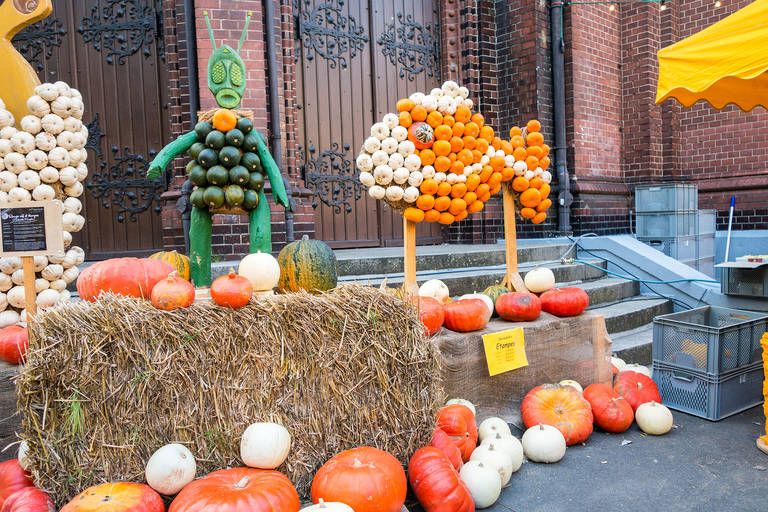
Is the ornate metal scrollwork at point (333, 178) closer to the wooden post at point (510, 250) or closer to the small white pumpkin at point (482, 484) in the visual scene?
the wooden post at point (510, 250)

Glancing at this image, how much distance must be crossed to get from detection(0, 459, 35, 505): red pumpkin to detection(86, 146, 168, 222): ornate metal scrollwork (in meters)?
4.41

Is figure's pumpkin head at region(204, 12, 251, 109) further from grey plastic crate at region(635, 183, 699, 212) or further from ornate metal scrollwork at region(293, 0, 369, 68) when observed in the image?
grey plastic crate at region(635, 183, 699, 212)

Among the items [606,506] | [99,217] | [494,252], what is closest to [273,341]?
[606,506]

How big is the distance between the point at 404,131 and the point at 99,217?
14.4ft

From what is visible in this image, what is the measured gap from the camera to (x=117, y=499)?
1.83m

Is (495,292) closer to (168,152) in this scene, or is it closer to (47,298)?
(168,152)

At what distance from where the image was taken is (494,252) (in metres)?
5.93

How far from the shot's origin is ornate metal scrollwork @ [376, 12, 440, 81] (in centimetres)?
723

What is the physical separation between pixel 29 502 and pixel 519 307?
2.73 metres

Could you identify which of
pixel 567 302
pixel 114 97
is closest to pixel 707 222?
pixel 567 302

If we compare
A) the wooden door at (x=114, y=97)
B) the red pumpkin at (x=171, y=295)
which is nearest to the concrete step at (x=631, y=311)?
the red pumpkin at (x=171, y=295)

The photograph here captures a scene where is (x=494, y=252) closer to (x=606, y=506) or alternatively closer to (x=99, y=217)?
(x=606, y=506)

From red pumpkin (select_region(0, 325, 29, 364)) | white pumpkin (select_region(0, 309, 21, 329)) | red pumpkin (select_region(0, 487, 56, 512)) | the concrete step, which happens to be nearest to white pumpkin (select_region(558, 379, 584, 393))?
the concrete step

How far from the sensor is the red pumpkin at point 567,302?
12.2 ft
